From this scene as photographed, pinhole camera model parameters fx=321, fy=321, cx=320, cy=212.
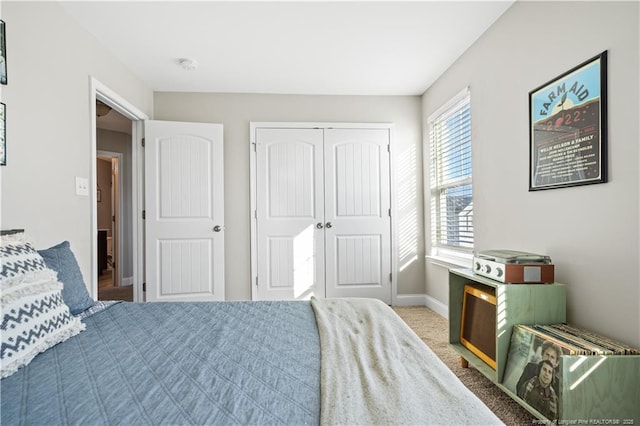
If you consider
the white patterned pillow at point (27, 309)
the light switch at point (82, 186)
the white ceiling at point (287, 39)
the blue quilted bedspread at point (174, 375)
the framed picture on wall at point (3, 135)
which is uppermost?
the white ceiling at point (287, 39)

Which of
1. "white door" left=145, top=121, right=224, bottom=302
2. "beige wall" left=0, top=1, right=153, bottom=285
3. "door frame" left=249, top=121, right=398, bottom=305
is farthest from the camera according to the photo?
"door frame" left=249, top=121, right=398, bottom=305

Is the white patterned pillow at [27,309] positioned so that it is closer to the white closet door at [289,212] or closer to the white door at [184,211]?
the white door at [184,211]

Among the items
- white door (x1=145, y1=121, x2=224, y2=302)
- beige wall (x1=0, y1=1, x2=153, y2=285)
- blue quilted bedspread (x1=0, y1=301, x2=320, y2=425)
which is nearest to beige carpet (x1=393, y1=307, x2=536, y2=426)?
blue quilted bedspread (x1=0, y1=301, x2=320, y2=425)

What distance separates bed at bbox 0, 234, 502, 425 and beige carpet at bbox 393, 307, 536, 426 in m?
0.93

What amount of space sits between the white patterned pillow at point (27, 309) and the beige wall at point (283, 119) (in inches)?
90.3

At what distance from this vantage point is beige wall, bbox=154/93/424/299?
11.8ft

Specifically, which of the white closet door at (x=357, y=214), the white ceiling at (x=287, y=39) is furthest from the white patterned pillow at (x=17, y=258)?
the white closet door at (x=357, y=214)

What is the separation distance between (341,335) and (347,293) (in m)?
2.43

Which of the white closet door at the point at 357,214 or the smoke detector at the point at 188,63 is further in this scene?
the white closet door at the point at 357,214

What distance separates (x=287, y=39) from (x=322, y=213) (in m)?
1.79

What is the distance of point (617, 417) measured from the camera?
4.53 ft

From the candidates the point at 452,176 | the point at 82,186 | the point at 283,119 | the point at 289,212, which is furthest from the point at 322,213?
the point at 82,186

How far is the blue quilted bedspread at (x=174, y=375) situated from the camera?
790 millimetres

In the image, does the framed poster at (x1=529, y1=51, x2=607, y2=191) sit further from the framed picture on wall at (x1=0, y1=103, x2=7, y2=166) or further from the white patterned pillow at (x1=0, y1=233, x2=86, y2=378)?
the framed picture on wall at (x1=0, y1=103, x2=7, y2=166)
